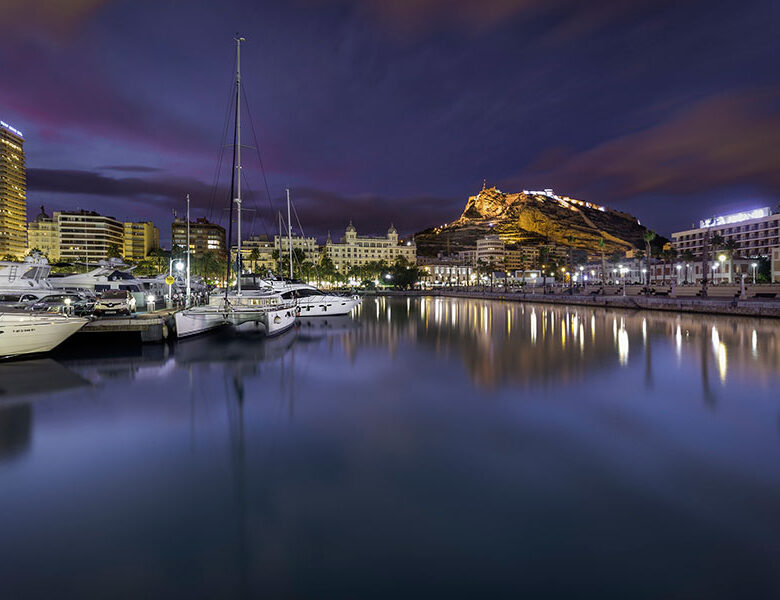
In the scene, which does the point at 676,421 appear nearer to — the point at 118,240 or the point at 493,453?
the point at 493,453

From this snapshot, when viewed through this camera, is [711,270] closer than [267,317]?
No

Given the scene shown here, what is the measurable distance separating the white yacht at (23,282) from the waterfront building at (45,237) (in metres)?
180

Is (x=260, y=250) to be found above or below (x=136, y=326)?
above

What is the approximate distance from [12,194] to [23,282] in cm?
20468

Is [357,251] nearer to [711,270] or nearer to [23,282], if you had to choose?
[711,270]

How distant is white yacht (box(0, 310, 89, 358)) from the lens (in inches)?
716

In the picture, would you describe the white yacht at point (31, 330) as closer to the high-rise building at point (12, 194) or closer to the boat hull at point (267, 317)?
the boat hull at point (267, 317)

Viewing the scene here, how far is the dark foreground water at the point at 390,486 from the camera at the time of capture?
521 centimetres

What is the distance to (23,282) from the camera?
27344 mm

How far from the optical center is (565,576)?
5.14 m

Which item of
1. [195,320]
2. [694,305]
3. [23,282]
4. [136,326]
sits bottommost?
[694,305]

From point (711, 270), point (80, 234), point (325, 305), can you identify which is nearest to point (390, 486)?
point (325, 305)

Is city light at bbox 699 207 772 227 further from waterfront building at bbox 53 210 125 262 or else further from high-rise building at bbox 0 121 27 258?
high-rise building at bbox 0 121 27 258

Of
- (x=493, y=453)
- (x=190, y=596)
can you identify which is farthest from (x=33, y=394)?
(x=493, y=453)
